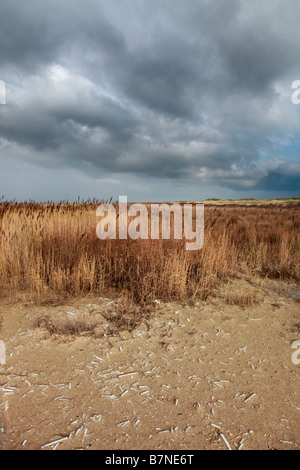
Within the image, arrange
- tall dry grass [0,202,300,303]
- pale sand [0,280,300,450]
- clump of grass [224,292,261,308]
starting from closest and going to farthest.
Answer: pale sand [0,280,300,450] < clump of grass [224,292,261,308] < tall dry grass [0,202,300,303]

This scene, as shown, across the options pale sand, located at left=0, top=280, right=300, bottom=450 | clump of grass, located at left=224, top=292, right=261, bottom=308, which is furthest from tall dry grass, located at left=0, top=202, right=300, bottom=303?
pale sand, located at left=0, top=280, right=300, bottom=450

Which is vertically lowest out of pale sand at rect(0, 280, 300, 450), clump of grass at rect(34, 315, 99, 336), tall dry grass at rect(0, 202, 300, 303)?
pale sand at rect(0, 280, 300, 450)

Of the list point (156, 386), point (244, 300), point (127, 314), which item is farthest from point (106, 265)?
point (156, 386)

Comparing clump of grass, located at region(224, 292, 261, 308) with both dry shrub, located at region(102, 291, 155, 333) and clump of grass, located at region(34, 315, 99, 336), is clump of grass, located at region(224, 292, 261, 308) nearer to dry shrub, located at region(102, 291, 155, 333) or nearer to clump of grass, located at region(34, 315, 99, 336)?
dry shrub, located at region(102, 291, 155, 333)

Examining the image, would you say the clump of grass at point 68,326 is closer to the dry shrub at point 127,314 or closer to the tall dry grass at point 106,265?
the dry shrub at point 127,314

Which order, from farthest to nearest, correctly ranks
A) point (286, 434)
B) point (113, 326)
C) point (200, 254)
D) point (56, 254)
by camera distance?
point (200, 254)
point (56, 254)
point (113, 326)
point (286, 434)

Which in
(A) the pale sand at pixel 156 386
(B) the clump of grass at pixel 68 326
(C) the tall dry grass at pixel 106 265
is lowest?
(A) the pale sand at pixel 156 386

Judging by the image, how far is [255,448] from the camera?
5.29 feet

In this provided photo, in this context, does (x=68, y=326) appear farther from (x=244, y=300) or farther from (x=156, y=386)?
(x=244, y=300)

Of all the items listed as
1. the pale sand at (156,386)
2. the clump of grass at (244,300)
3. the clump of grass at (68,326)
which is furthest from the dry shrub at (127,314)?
the clump of grass at (244,300)

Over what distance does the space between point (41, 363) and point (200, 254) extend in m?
3.78

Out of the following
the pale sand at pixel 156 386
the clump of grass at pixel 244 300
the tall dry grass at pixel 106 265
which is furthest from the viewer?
the tall dry grass at pixel 106 265
